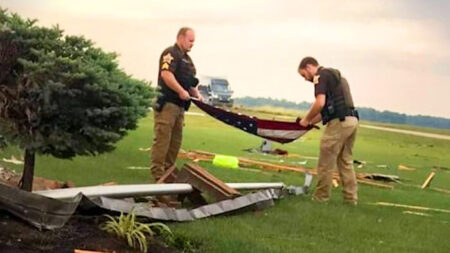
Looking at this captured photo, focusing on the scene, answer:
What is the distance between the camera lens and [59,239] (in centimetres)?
432

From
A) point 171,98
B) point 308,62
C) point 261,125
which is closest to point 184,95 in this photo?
point 171,98

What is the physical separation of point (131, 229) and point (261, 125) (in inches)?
162

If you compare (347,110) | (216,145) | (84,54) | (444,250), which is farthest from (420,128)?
(84,54)

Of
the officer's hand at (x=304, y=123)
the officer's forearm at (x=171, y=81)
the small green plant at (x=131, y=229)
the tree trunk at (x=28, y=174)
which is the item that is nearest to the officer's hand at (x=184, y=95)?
the officer's forearm at (x=171, y=81)

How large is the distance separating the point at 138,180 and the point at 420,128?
Answer: 1664 cm

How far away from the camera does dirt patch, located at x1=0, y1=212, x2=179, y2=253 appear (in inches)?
163

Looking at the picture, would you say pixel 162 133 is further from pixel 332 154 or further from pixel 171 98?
pixel 332 154

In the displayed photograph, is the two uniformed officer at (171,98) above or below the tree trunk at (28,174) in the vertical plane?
above

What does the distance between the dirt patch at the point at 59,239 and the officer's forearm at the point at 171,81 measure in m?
3.11

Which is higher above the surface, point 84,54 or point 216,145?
point 84,54

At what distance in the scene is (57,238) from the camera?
4.33 metres

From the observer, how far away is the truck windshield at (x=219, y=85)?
22.1 metres

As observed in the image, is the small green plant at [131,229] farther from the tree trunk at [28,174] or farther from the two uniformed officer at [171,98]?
the two uniformed officer at [171,98]

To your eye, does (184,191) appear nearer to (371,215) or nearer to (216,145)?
(371,215)
